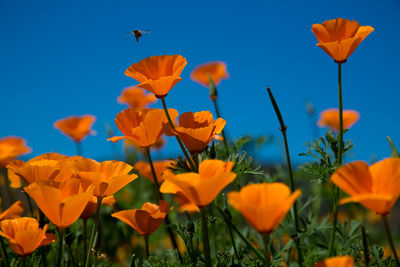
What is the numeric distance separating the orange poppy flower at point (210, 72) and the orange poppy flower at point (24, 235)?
144 centimetres

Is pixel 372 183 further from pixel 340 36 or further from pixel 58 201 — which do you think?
pixel 58 201

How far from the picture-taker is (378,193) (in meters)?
0.66

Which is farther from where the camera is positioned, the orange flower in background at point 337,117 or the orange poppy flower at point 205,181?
the orange flower in background at point 337,117

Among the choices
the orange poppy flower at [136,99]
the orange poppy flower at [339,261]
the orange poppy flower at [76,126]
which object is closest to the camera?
the orange poppy flower at [339,261]

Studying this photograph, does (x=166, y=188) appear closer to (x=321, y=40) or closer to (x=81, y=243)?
(x=321, y=40)

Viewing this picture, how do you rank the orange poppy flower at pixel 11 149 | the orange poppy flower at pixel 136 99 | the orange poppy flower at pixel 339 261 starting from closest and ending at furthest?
the orange poppy flower at pixel 339 261, the orange poppy flower at pixel 11 149, the orange poppy flower at pixel 136 99

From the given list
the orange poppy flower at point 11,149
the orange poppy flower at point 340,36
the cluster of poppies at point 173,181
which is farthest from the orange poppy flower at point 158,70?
the orange poppy flower at point 11,149

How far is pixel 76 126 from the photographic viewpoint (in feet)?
7.39

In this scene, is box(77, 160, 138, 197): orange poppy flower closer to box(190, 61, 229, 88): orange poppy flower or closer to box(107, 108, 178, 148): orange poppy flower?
box(107, 108, 178, 148): orange poppy flower

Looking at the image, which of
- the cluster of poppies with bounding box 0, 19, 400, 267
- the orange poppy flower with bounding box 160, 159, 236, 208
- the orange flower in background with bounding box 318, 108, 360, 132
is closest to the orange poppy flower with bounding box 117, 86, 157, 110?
the orange flower in background with bounding box 318, 108, 360, 132

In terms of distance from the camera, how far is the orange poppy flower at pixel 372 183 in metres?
0.61

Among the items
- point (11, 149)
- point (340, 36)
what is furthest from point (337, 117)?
point (11, 149)

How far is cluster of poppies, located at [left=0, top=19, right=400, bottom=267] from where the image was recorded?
62cm

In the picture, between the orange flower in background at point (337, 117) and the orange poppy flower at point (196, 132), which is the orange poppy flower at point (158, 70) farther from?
the orange flower in background at point (337, 117)
